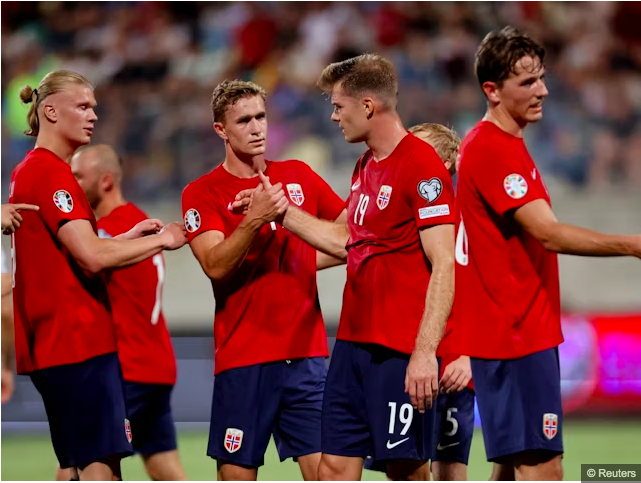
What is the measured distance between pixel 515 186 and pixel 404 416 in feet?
3.90

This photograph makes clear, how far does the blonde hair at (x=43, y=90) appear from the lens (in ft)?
18.0

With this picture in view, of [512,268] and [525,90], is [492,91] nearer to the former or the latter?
[525,90]

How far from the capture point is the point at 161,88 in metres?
13.0

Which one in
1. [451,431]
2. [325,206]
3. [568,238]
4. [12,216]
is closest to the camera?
[568,238]

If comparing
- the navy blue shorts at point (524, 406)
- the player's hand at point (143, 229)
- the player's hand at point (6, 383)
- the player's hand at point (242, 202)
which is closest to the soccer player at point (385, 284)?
the player's hand at point (242, 202)

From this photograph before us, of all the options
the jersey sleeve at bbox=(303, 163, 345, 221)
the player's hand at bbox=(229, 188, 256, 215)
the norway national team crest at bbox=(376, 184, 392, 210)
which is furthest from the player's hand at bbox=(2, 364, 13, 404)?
the norway national team crest at bbox=(376, 184, 392, 210)

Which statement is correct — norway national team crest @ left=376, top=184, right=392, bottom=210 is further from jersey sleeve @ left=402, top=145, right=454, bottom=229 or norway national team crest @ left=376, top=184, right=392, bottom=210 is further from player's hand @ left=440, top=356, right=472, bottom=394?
player's hand @ left=440, top=356, right=472, bottom=394

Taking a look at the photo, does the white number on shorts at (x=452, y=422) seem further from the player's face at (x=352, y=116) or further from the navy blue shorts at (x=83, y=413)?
the navy blue shorts at (x=83, y=413)

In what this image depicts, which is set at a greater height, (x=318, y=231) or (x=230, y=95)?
(x=230, y=95)

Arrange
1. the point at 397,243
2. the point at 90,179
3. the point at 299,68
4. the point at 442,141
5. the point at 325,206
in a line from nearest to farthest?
the point at 397,243
the point at 325,206
the point at 442,141
the point at 90,179
the point at 299,68

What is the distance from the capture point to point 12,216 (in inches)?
203

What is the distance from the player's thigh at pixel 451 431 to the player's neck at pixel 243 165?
Answer: 1585 mm

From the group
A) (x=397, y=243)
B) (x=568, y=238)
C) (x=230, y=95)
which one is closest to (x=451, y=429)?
(x=397, y=243)

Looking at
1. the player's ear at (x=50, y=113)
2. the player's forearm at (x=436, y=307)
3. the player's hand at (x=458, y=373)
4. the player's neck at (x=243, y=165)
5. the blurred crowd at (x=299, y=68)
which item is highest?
the blurred crowd at (x=299, y=68)
